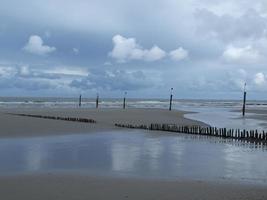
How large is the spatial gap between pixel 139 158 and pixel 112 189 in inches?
231

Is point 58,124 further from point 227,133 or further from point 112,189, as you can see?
point 112,189

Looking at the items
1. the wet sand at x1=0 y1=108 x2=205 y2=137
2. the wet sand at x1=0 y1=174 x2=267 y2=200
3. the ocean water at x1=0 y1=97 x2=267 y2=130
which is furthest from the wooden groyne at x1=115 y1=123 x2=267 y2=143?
the wet sand at x1=0 y1=174 x2=267 y2=200

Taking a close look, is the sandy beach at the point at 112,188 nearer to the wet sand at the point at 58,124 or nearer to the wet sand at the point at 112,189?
the wet sand at the point at 112,189

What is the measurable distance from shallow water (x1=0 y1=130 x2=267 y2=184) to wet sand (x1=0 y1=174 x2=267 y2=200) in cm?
115

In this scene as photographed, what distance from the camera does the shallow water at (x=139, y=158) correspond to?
537 inches

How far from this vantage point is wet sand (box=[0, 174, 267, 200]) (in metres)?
9.97

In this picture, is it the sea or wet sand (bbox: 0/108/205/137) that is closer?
the sea

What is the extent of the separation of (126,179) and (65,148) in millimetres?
8061

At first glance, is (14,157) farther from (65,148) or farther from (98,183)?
(98,183)

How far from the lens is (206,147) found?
21.7 m

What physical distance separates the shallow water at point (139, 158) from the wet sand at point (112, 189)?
115 centimetres

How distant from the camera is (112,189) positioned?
10789 millimetres

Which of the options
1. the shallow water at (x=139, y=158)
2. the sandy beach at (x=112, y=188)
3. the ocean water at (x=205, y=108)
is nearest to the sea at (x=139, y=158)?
the shallow water at (x=139, y=158)

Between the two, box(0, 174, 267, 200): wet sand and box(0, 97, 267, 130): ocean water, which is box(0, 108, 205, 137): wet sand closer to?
box(0, 97, 267, 130): ocean water
